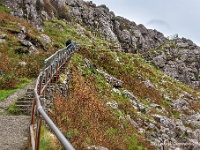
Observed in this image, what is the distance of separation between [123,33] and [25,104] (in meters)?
61.4

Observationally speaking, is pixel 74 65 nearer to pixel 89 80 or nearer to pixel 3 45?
pixel 89 80

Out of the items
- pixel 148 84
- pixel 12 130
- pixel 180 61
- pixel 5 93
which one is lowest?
pixel 148 84

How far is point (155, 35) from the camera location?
278 ft

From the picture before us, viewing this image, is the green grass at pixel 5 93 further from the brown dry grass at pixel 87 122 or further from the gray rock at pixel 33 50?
the gray rock at pixel 33 50

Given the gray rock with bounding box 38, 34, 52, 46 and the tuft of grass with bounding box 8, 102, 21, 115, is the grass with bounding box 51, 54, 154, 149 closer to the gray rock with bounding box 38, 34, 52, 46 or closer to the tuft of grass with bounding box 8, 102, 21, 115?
the tuft of grass with bounding box 8, 102, 21, 115

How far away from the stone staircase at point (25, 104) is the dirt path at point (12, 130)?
506mm

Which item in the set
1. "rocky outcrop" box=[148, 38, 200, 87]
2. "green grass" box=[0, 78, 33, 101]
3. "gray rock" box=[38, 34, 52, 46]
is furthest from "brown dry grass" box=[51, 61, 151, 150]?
"rocky outcrop" box=[148, 38, 200, 87]

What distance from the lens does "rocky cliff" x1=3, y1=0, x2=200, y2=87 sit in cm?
4872

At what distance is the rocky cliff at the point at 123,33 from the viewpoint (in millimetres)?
48719

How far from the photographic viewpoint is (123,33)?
73.6 meters

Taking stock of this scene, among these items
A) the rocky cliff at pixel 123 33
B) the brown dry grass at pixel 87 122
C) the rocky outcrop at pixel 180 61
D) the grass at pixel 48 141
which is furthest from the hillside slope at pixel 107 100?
the rocky outcrop at pixel 180 61

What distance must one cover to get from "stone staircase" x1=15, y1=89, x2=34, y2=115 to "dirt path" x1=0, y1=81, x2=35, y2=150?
506mm

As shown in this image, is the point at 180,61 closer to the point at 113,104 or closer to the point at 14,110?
the point at 113,104

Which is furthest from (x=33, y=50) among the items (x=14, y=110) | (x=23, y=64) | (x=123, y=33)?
(x=123, y=33)
